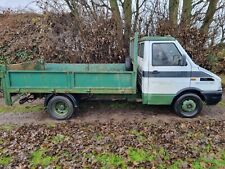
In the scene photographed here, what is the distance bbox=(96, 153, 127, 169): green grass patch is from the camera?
14.5 feet

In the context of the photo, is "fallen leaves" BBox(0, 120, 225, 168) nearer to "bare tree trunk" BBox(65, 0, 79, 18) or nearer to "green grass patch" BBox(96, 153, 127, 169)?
"green grass patch" BBox(96, 153, 127, 169)

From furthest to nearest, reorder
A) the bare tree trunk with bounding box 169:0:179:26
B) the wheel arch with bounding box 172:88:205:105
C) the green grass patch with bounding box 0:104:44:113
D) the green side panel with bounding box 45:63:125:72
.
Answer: the bare tree trunk with bounding box 169:0:179:26 → the green side panel with bounding box 45:63:125:72 → the green grass patch with bounding box 0:104:44:113 → the wheel arch with bounding box 172:88:205:105

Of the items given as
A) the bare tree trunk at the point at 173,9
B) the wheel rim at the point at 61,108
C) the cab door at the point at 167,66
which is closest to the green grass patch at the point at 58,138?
the wheel rim at the point at 61,108

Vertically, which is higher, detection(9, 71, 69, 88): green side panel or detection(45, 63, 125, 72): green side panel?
detection(45, 63, 125, 72): green side panel

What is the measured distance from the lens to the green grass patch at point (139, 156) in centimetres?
459

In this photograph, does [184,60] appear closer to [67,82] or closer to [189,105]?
[189,105]

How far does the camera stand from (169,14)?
1048cm

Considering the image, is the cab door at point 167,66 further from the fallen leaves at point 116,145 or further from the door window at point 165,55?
the fallen leaves at point 116,145

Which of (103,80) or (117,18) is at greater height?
(117,18)

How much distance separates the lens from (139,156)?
A: 472 cm

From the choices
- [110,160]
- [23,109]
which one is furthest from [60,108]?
[110,160]

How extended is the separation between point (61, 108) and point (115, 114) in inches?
56.2

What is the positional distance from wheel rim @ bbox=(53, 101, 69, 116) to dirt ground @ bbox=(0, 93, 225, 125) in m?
0.24

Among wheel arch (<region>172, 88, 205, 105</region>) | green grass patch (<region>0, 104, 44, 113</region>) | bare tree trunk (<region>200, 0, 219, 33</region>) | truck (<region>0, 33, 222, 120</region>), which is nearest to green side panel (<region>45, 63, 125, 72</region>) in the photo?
green grass patch (<region>0, 104, 44, 113</region>)
